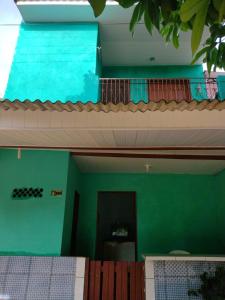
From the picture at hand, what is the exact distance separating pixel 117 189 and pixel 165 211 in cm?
152

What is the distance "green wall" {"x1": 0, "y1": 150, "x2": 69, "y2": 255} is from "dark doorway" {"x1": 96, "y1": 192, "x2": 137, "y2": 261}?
3122 millimetres

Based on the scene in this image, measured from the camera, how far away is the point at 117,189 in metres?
6.78

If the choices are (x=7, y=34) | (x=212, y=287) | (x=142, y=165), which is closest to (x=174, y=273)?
(x=212, y=287)

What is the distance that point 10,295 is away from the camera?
3982mm

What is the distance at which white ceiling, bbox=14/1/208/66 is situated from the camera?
707cm

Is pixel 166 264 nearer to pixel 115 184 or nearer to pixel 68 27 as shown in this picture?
Answer: pixel 115 184

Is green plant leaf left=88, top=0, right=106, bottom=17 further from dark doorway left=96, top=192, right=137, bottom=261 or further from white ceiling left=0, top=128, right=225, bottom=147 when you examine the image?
dark doorway left=96, top=192, right=137, bottom=261

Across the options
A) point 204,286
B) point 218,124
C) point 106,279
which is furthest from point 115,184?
point 218,124

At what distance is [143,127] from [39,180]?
258 cm

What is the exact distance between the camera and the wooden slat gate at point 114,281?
4051mm

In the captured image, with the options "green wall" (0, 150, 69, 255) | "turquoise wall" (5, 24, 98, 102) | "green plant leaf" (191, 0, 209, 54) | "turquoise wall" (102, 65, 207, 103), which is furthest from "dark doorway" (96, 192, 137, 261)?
"green plant leaf" (191, 0, 209, 54)

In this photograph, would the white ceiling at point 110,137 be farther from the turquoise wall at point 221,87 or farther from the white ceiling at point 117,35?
the white ceiling at point 117,35

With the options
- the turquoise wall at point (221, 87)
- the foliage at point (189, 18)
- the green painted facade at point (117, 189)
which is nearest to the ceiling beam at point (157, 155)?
the green painted facade at point (117, 189)

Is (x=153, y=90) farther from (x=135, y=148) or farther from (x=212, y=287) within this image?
(x=212, y=287)
